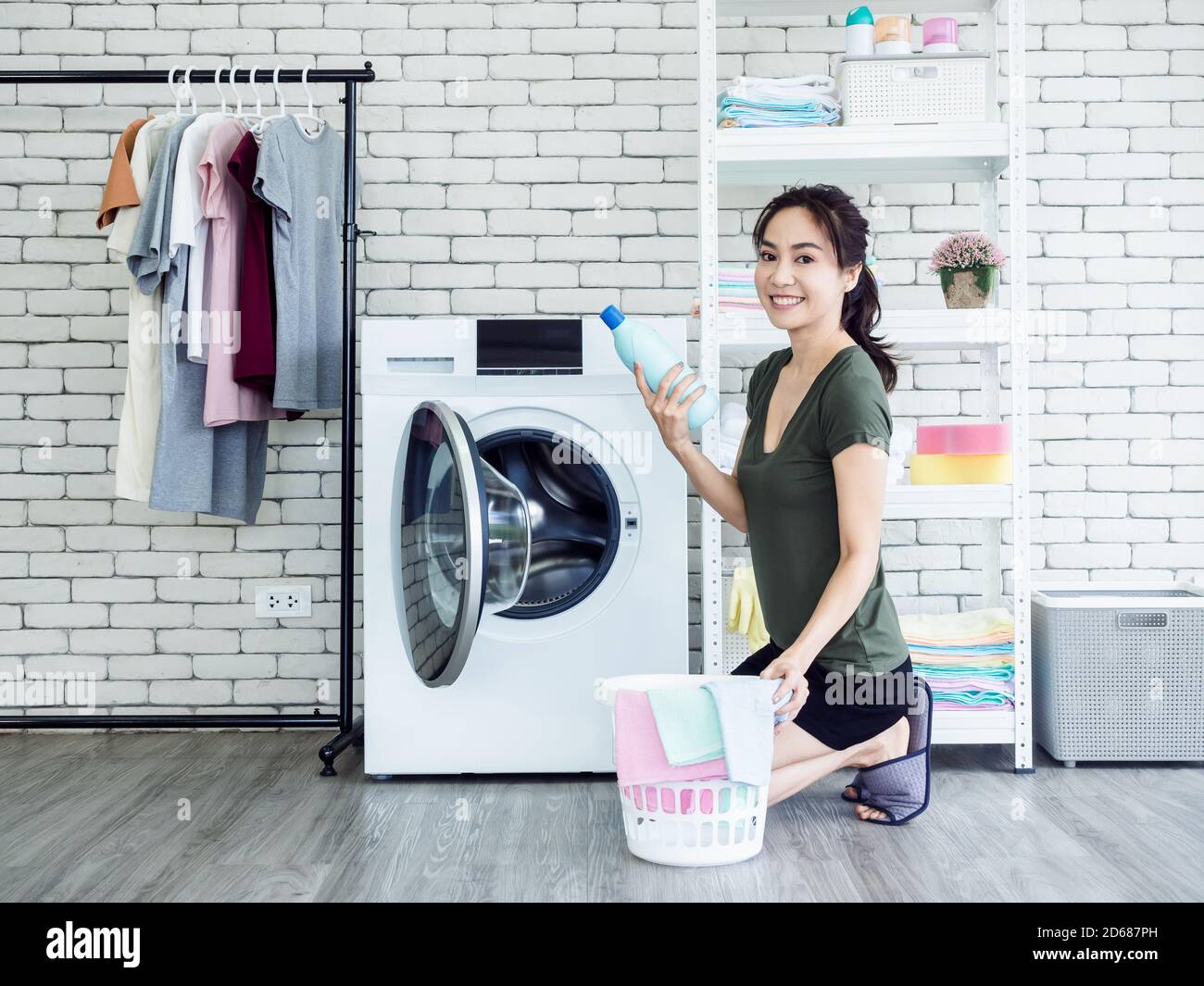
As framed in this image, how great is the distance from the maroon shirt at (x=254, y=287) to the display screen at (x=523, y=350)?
1.84 ft

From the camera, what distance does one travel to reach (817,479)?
1.98 meters

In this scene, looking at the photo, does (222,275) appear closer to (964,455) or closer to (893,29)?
(893,29)

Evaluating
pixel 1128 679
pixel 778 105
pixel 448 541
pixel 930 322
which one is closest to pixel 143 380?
pixel 448 541

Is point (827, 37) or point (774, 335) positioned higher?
point (827, 37)

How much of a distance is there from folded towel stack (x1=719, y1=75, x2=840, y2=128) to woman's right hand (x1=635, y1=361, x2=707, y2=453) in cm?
79

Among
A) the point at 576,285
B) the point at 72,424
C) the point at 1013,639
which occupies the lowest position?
the point at 1013,639

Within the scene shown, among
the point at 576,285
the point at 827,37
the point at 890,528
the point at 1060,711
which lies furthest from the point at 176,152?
the point at 1060,711

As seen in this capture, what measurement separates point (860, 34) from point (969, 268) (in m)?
0.61

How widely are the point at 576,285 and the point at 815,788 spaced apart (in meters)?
1.52

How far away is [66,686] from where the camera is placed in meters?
3.06

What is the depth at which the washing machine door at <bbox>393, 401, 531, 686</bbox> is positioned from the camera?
2.06m

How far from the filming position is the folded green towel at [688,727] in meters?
1.82
